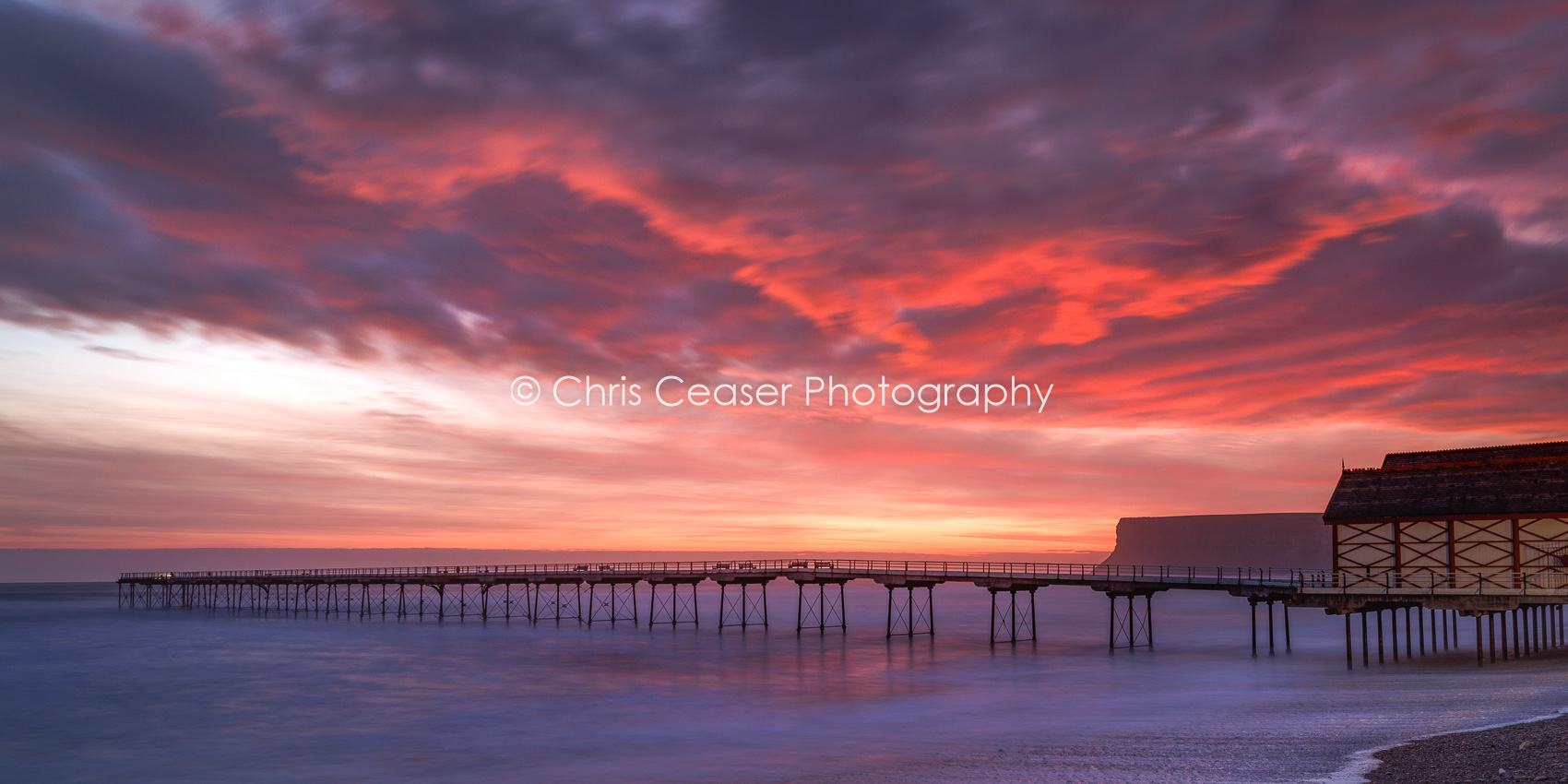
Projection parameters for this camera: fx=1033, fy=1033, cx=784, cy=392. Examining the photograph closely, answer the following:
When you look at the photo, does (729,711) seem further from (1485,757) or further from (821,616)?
(821,616)

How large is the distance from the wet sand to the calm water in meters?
1.44

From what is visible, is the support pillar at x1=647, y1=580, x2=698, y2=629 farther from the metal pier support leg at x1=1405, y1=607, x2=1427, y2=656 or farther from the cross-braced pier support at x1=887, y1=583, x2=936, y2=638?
the metal pier support leg at x1=1405, y1=607, x2=1427, y2=656

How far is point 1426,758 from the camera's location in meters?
20.7

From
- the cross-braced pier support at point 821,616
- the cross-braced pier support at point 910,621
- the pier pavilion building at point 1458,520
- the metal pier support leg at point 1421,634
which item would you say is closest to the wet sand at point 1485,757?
the metal pier support leg at point 1421,634

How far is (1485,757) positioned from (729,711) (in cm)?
2197

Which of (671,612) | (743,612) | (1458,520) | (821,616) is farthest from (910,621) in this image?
(671,612)

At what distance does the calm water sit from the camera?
83.0ft

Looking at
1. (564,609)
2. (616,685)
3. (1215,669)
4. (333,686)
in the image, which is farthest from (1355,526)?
(564,609)

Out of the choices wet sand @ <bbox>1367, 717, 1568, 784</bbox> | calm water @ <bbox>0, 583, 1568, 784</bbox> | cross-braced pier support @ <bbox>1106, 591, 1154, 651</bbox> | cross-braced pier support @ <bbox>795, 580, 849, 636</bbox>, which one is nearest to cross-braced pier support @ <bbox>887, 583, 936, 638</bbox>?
calm water @ <bbox>0, 583, 1568, 784</bbox>

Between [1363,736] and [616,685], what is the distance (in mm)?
27975

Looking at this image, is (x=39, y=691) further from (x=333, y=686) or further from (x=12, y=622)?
(x=12, y=622)

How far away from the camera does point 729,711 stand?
35062 millimetres

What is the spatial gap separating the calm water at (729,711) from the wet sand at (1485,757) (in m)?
1.44

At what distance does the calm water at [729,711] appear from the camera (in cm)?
2530
